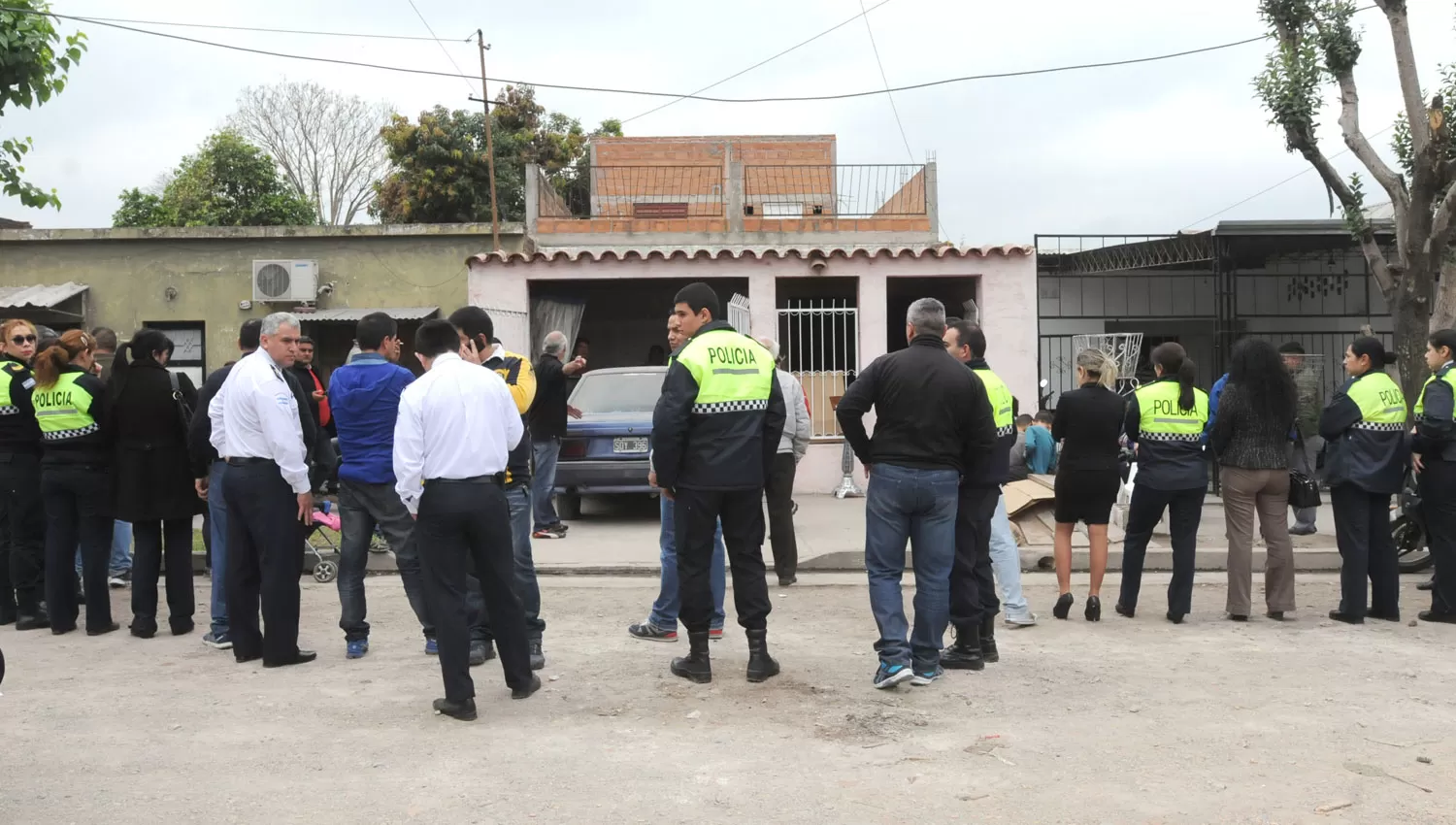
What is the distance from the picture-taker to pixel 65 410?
7.29 metres

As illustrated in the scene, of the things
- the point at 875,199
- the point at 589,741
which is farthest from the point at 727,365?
the point at 875,199

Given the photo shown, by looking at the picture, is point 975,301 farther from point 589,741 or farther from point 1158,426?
point 589,741

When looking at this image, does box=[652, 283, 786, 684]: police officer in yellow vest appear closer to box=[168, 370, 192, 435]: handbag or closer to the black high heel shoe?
the black high heel shoe

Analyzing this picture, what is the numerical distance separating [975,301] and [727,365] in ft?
34.3

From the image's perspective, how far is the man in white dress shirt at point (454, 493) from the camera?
209 inches

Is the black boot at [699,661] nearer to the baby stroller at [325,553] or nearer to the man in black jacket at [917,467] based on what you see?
the man in black jacket at [917,467]

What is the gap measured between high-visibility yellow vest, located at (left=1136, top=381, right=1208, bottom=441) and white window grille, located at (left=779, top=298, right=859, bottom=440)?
24.4ft

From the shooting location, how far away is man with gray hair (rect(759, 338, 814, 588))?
28.5 ft

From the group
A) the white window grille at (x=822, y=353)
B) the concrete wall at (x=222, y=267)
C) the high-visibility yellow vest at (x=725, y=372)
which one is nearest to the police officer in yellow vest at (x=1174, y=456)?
the high-visibility yellow vest at (x=725, y=372)

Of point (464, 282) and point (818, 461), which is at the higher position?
point (464, 282)

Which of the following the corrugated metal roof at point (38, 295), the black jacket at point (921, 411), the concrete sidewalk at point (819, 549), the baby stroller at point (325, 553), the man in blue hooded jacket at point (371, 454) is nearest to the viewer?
the black jacket at point (921, 411)

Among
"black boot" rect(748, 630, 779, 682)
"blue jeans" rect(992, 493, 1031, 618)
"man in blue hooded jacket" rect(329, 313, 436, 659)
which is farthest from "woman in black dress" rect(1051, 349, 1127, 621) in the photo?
"man in blue hooded jacket" rect(329, 313, 436, 659)

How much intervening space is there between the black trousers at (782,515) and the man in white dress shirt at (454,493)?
3310 millimetres

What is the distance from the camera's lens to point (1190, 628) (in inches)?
290
